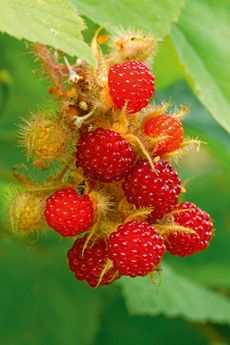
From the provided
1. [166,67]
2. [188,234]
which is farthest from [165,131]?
[166,67]

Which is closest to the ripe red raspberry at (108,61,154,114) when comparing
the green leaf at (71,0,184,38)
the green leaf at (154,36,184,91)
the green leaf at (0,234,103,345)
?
the green leaf at (71,0,184,38)

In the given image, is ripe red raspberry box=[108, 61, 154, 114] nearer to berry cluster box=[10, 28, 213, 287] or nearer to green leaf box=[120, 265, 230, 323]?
berry cluster box=[10, 28, 213, 287]

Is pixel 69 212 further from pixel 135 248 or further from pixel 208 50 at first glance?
pixel 208 50

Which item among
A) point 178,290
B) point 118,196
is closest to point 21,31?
point 118,196

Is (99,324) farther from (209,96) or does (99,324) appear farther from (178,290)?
(209,96)

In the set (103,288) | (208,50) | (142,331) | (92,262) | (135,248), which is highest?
(208,50)

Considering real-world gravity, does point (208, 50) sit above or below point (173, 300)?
above

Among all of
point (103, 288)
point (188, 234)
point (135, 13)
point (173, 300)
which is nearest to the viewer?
point (188, 234)
